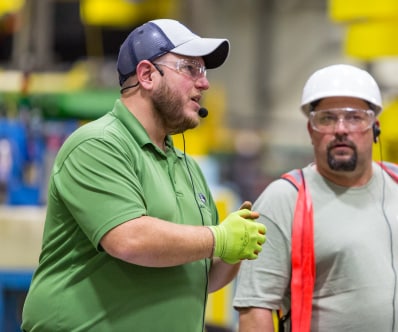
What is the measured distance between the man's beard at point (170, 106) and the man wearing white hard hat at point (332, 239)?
0.54m

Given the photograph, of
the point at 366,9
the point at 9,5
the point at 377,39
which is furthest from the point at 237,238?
the point at 9,5

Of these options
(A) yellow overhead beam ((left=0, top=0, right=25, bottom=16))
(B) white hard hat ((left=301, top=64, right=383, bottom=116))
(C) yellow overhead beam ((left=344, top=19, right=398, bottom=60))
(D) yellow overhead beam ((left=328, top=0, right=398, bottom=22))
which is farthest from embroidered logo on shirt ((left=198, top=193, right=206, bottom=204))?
(A) yellow overhead beam ((left=0, top=0, right=25, bottom=16))

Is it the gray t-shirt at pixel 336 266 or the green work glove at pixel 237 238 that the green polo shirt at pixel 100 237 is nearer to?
the green work glove at pixel 237 238

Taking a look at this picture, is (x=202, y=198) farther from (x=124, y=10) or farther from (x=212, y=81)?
(x=212, y=81)

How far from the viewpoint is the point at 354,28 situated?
7230mm

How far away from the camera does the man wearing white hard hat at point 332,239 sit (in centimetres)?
362

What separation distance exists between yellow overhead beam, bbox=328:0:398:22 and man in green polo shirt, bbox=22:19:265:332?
3568 mm

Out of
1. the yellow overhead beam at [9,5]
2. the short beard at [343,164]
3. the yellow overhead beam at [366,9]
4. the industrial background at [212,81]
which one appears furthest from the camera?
the yellow overhead beam at [9,5]

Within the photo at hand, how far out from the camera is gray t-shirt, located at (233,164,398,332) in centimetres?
362

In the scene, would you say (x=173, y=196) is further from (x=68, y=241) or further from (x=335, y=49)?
(x=335, y=49)

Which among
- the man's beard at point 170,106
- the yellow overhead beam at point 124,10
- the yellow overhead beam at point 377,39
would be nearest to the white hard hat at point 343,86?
the man's beard at point 170,106

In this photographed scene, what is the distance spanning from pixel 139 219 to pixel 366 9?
165 inches

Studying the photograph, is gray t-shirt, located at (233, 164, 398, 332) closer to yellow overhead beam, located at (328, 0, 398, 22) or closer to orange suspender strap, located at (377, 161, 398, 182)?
orange suspender strap, located at (377, 161, 398, 182)

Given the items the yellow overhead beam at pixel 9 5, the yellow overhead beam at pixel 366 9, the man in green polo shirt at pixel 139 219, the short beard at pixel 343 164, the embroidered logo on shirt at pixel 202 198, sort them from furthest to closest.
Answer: the yellow overhead beam at pixel 9 5 < the yellow overhead beam at pixel 366 9 < the short beard at pixel 343 164 < the embroidered logo on shirt at pixel 202 198 < the man in green polo shirt at pixel 139 219
